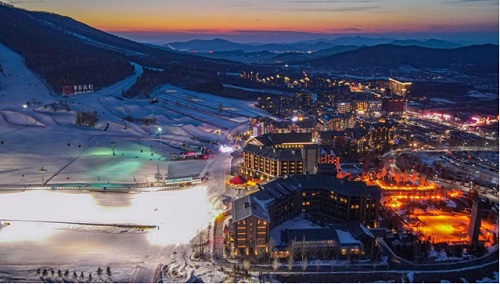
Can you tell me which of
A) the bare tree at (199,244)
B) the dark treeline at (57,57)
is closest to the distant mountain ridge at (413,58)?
the dark treeline at (57,57)

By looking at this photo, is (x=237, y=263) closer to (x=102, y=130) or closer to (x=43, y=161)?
(x=43, y=161)

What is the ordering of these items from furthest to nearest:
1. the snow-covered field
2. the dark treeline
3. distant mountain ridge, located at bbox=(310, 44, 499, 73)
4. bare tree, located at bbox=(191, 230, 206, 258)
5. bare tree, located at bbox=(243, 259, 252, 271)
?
distant mountain ridge, located at bbox=(310, 44, 499, 73) → the dark treeline → bare tree, located at bbox=(191, 230, 206, 258) → the snow-covered field → bare tree, located at bbox=(243, 259, 252, 271)

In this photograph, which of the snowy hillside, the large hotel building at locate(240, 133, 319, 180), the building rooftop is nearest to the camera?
the large hotel building at locate(240, 133, 319, 180)

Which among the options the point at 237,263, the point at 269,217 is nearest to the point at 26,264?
the point at 237,263

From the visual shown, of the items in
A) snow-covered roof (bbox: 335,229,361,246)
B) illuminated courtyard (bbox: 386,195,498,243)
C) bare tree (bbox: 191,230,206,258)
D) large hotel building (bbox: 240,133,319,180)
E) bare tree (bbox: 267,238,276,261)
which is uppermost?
large hotel building (bbox: 240,133,319,180)

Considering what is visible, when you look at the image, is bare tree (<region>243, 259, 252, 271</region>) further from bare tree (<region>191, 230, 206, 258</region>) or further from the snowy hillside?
the snowy hillside

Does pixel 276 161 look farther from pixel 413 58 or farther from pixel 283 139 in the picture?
pixel 413 58

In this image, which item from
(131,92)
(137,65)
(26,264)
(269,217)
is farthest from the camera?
(137,65)

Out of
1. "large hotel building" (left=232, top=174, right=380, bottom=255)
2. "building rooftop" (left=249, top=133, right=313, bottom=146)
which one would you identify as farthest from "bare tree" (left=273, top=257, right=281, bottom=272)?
"building rooftop" (left=249, top=133, right=313, bottom=146)
